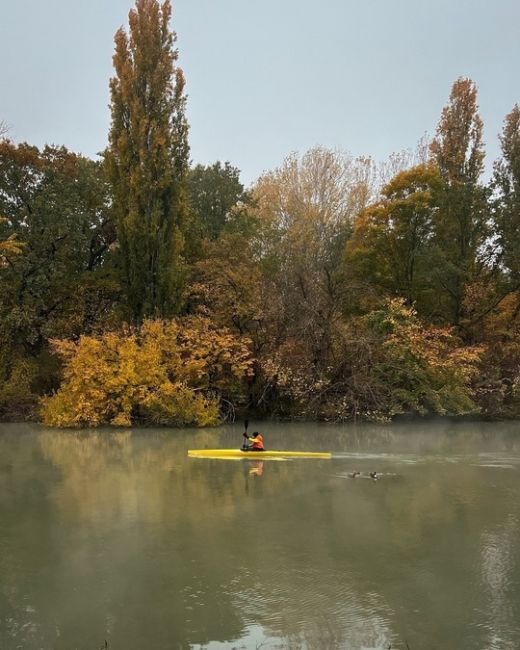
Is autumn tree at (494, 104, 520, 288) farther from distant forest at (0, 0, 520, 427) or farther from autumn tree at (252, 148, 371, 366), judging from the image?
autumn tree at (252, 148, 371, 366)

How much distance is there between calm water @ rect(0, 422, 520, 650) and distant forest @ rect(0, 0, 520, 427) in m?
6.61

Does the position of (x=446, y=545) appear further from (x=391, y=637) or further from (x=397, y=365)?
(x=397, y=365)

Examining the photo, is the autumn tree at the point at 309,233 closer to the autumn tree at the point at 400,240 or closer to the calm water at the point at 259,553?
the autumn tree at the point at 400,240

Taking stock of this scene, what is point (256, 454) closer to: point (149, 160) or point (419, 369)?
point (419, 369)

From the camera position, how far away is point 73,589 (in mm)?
7289

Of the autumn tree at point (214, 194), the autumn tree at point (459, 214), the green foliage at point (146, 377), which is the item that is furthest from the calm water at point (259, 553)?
the autumn tree at point (214, 194)

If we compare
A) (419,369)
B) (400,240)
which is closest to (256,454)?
(419,369)

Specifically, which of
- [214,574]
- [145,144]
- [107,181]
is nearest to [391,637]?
[214,574]

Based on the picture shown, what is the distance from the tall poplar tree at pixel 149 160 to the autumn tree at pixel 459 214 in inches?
452

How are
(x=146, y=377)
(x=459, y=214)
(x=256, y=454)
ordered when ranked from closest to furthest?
(x=256, y=454), (x=146, y=377), (x=459, y=214)

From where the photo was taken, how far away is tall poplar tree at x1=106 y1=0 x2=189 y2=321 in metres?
25.4

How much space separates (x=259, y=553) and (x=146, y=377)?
14.4m

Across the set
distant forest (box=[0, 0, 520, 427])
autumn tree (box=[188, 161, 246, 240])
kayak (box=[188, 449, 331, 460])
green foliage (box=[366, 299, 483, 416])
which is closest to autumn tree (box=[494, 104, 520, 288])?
distant forest (box=[0, 0, 520, 427])

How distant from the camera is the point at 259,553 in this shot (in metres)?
8.66
